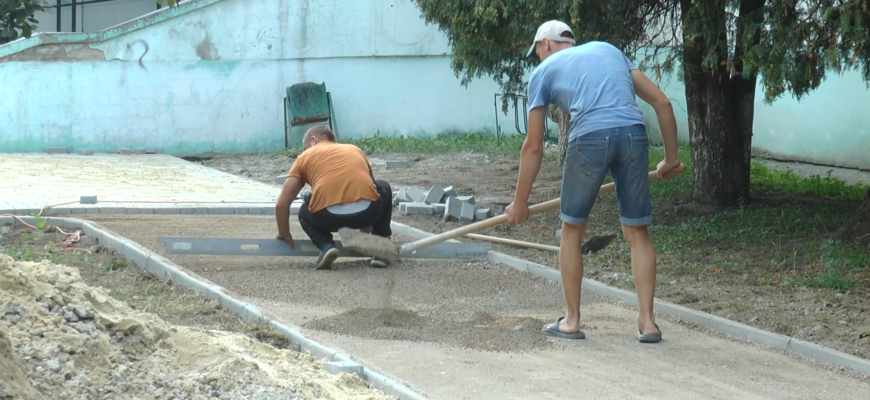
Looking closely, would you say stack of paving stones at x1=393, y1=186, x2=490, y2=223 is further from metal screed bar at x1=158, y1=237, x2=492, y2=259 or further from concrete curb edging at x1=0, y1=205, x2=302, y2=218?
metal screed bar at x1=158, y1=237, x2=492, y2=259

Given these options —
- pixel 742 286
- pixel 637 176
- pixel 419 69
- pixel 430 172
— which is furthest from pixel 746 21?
pixel 419 69

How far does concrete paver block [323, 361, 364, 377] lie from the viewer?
4.79 metres

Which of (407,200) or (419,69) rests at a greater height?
(419,69)

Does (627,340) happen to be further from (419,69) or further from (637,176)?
(419,69)

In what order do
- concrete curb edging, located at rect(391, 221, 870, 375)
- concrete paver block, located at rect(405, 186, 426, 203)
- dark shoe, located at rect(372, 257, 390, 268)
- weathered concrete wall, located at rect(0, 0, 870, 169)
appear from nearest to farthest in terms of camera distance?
1. concrete curb edging, located at rect(391, 221, 870, 375)
2. dark shoe, located at rect(372, 257, 390, 268)
3. concrete paver block, located at rect(405, 186, 426, 203)
4. weathered concrete wall, located at rect(0, 0, 870, 169)

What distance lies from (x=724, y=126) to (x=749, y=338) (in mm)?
5102

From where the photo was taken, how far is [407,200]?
11.5 meters

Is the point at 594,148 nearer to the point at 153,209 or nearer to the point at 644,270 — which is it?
the point at 644,270

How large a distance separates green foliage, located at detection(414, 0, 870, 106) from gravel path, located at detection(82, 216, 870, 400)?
249 centimetres

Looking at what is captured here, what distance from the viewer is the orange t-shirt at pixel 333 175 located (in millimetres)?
7922

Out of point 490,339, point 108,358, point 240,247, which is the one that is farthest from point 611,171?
point 240,247

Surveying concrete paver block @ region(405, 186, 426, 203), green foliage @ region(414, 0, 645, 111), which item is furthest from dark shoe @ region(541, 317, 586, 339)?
concrete paver block @ region(405, 186, 426, 203)

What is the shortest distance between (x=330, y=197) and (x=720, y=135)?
16.2ft

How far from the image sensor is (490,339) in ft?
19.1
